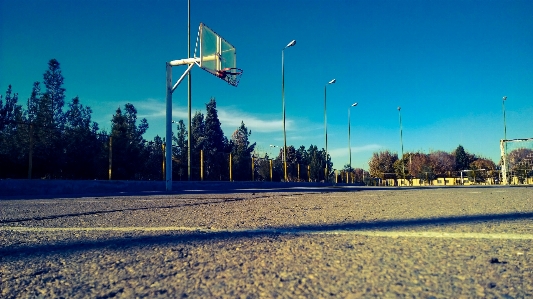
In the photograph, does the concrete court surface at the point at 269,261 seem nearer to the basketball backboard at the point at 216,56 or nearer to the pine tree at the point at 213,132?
the basketball backboard at the point at 216,56

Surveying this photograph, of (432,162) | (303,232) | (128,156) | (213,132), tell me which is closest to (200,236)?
(303,232)

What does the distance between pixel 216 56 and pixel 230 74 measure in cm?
117

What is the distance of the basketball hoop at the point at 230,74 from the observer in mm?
15677

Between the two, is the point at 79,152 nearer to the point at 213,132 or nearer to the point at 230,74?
the point at 230,74

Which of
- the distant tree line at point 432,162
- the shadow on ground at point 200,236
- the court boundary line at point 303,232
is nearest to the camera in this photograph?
the shadow on ground at point 200,236

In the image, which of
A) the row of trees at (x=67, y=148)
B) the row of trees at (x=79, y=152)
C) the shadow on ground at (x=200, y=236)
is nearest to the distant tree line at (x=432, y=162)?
the row of trees at (x=79, y=152)

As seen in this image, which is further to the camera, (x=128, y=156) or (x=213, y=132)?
(x=213, y=132)

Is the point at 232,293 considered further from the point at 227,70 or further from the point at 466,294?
the point at 227,70

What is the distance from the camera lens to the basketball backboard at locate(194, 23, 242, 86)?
14594mm

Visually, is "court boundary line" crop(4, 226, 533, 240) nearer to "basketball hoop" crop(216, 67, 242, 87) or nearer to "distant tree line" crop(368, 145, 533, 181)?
"basketball hoop" crop(216, 67, 242, 87)

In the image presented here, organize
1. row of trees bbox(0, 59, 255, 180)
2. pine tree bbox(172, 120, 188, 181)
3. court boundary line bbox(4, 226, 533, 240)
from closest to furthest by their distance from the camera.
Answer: court boundary line bbox(4, 226, 533, 240)
row of trees bbox(0, 59, 255, 180)
pine tree bbox(172, 120, 188, 181)

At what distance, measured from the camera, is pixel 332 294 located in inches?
52.4

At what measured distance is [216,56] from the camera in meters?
15.3

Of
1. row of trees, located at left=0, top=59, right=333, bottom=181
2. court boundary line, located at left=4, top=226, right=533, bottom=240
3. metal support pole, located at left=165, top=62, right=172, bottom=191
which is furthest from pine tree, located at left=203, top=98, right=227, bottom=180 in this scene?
court boundary line, located at left=4, top=226, right=533, bottom=240
